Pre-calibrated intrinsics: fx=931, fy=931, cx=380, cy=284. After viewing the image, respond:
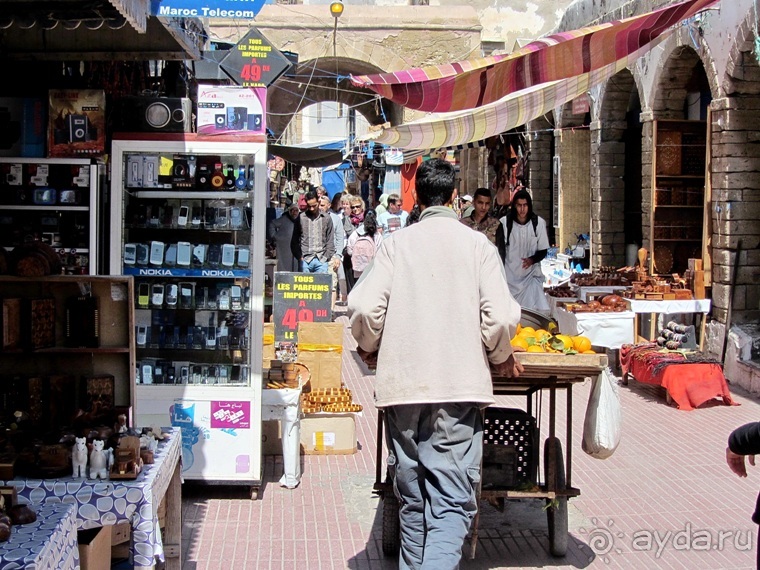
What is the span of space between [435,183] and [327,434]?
3276 mm

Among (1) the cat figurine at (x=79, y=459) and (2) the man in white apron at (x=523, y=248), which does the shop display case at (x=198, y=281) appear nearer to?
(1) the cat figurine at (x=79, y=459)

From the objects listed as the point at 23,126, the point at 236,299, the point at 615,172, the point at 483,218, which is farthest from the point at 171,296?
the point at 615,172


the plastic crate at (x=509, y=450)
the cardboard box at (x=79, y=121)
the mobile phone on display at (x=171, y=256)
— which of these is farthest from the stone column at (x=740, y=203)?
the cardboard box at (x=79, y=121)

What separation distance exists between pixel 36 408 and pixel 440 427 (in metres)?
1.86

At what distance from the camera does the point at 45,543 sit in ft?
9.84

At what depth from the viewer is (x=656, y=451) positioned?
714cm

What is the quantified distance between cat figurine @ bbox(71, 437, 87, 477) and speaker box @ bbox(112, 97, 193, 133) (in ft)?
8.36

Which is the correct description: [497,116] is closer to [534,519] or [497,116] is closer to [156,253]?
Result: [156,253]

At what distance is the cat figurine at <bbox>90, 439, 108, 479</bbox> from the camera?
370 centimetres

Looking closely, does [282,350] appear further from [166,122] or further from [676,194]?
[676,194]

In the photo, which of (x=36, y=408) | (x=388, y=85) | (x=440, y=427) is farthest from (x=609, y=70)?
(x=36, y=408)

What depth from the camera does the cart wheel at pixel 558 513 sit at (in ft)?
16.0

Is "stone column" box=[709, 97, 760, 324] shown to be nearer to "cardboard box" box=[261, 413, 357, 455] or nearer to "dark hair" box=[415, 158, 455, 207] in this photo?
"cardboard box" box=[261, 413, 357, 455]

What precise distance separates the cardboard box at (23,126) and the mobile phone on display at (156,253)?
0.92 meters
